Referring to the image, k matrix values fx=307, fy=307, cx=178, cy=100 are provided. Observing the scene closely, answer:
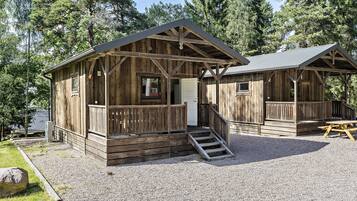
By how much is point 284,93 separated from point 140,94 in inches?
329

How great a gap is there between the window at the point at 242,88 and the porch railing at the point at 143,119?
22.5 feet

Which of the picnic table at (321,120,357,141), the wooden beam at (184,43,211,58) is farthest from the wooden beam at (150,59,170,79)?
the picnic table at (321,120,357,141)

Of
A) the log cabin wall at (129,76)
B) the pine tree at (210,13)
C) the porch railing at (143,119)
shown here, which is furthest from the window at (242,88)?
the pine tree at (210,13)

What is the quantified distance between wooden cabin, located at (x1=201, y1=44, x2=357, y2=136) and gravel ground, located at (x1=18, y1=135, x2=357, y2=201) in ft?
11.9

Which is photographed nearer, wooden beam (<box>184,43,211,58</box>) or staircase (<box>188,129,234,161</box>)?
staircase (<box>188,129,234,161</box>)

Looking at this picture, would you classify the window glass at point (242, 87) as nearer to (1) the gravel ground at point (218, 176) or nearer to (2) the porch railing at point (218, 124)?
(1) the gravel ground at point (218, 176)

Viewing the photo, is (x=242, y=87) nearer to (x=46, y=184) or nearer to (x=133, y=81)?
(x=133, y=81)

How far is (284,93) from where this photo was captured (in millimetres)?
15609

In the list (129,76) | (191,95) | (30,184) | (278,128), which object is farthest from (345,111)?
(30,184)

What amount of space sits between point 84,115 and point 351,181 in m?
7.85

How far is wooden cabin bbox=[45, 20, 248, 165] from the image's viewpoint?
8805mm

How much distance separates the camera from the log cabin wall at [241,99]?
595 inches

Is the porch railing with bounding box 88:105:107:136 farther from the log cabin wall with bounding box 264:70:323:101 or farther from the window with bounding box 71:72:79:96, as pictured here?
the log cabin wall with bounding box 264:70:323:101

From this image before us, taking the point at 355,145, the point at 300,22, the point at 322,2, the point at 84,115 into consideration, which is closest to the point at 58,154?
the point at 84,115
